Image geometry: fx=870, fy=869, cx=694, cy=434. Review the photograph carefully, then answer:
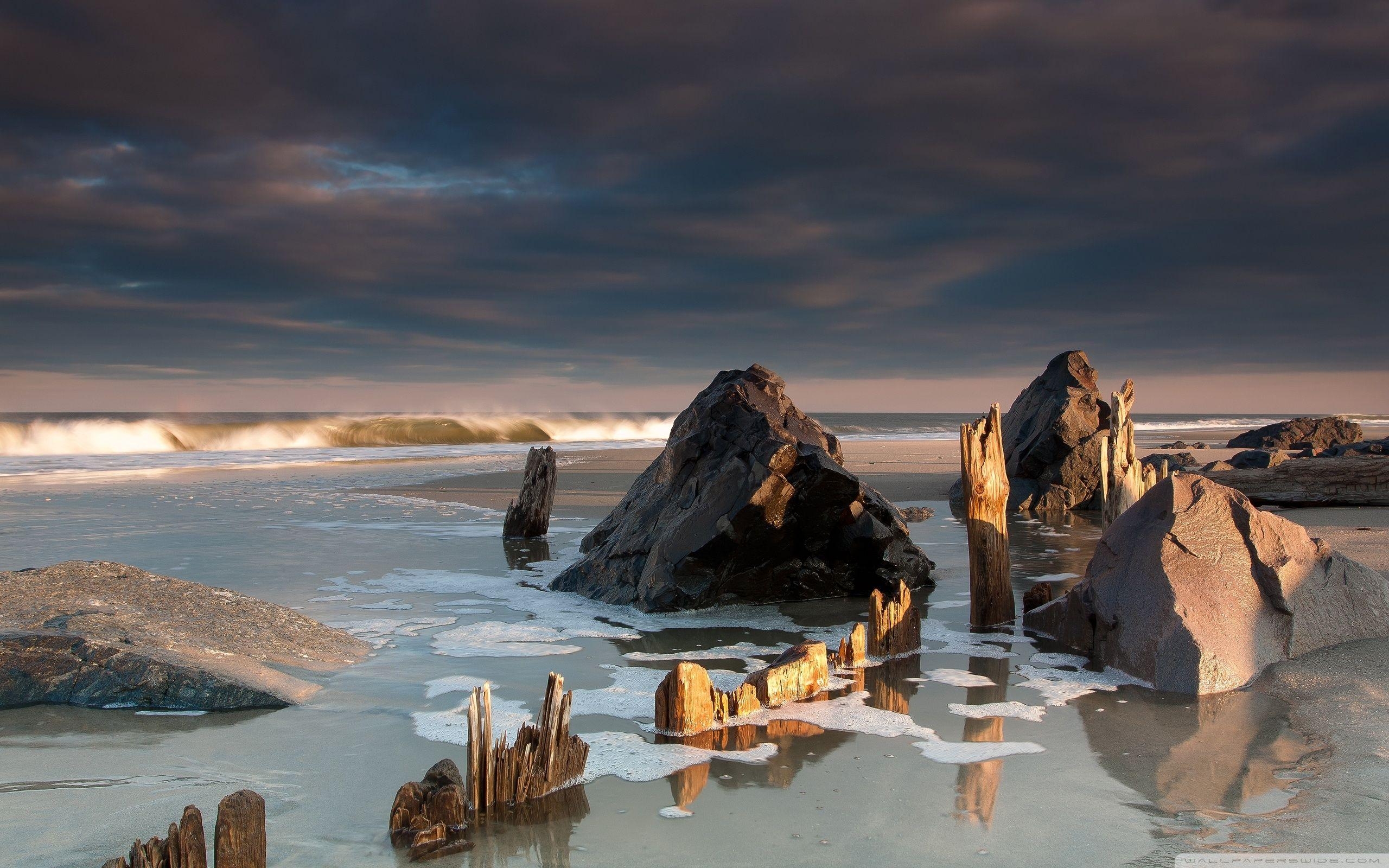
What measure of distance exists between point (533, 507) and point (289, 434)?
30.8 m

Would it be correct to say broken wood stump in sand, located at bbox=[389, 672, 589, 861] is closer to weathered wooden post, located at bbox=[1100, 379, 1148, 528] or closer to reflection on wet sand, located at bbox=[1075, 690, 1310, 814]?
reflection on wet sand, located at bbox=[1075, 690, 1310, 814]

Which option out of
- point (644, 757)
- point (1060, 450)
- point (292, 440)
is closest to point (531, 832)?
point (644, 757)

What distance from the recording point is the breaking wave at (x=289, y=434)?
3198cm

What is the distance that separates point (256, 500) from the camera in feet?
50.4

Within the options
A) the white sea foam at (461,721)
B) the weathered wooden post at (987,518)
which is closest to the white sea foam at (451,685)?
the white sea foam at (461,721)

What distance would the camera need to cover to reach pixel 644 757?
154 inches

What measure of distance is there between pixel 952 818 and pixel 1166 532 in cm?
319

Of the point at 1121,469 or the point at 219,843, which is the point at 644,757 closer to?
the point at 219,843

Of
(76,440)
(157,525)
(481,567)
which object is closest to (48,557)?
(157,525)

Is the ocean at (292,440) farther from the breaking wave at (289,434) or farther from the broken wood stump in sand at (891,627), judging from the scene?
the broken wood stump in sand at (891,627)

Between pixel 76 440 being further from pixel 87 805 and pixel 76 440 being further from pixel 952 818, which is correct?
pixel 952 818

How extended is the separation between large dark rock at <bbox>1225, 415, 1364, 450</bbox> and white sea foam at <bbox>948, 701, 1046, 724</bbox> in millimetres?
22209

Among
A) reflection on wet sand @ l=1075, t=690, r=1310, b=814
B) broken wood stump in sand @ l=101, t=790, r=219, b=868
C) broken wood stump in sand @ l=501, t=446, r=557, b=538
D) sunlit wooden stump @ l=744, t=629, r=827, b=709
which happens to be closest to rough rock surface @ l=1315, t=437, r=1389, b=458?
reflection on wet sand @ l=1075, t=690, r=1310, b=814

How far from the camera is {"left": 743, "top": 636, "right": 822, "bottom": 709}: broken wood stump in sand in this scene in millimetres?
4625
